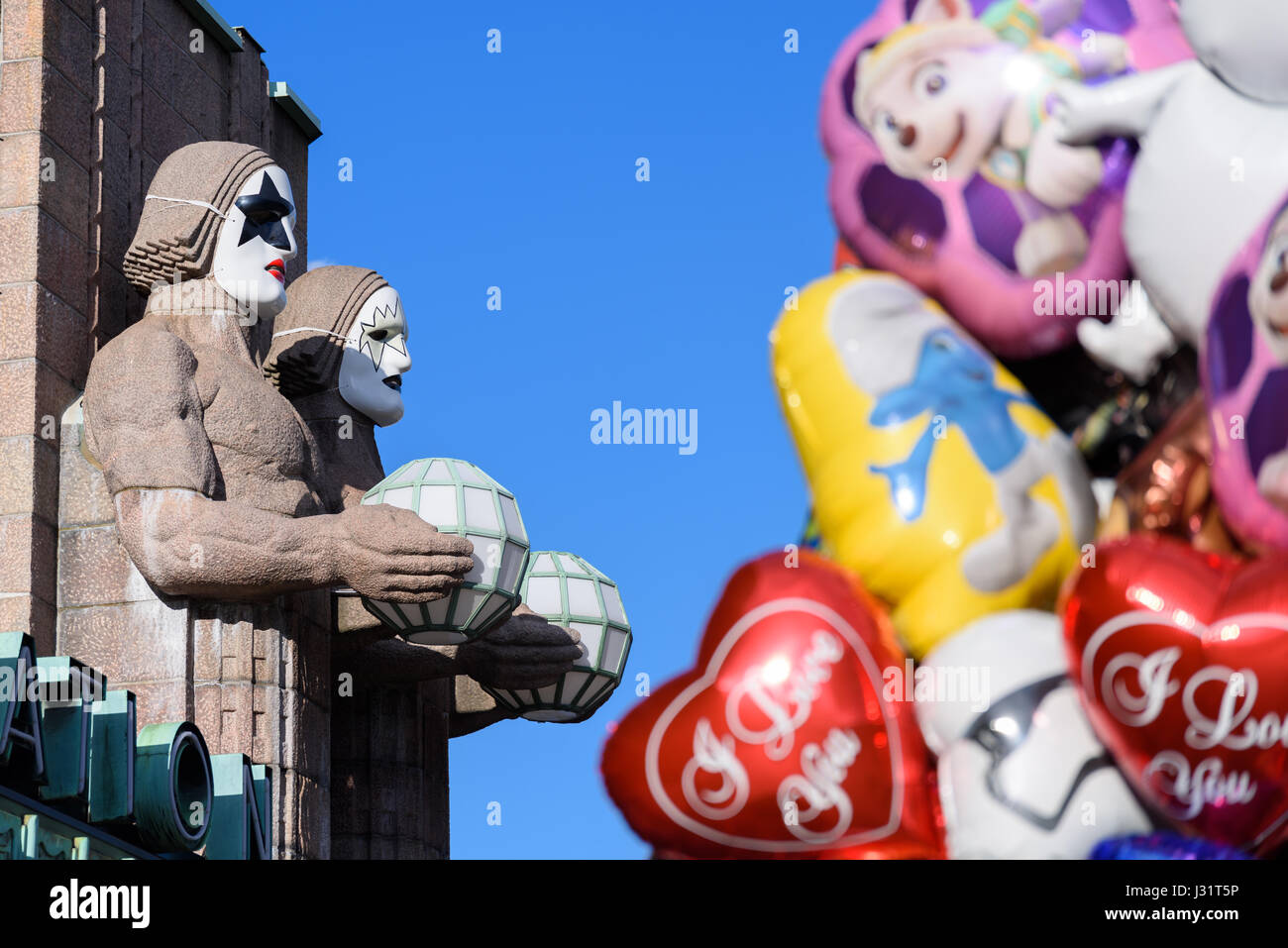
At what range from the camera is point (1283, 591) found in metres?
5.61

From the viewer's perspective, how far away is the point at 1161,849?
5.68 m

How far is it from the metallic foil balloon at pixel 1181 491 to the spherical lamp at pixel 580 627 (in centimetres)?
566

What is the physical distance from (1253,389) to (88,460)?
6242 mm

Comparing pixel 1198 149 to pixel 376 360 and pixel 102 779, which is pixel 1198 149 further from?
pixel 376 360

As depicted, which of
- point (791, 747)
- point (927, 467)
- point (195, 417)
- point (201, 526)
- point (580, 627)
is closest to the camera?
point (791, 747)

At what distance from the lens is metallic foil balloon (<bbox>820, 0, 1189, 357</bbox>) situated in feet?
21.0

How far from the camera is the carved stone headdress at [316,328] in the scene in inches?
453

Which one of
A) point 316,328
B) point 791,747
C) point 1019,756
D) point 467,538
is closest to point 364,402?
point 316,328

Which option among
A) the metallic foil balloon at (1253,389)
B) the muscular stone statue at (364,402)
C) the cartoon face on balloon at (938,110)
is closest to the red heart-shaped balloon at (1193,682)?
the metallic foil balloon at (1253,389)

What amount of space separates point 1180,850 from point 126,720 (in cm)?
506

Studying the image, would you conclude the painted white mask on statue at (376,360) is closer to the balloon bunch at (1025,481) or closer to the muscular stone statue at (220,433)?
the muscular stone statue at (220,433)

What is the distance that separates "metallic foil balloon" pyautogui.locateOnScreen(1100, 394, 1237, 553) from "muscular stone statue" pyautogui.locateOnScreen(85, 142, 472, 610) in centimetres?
419
